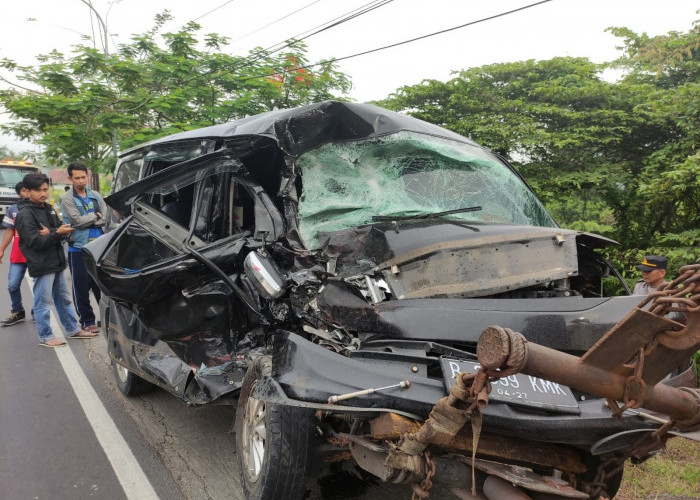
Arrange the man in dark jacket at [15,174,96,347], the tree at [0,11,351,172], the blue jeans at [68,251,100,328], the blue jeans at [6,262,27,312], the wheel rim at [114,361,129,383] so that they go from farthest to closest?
the tree at [0,11,351,172] → the blue jeans at [6,262,27,312] → the blue jeans at [68,251,100,328] → the man in dark jacket at [15,174,96,347] → the wheel rim at [114,361,129,383]

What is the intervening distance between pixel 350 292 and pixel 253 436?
977mm

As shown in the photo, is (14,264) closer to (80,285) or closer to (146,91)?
(80,285)

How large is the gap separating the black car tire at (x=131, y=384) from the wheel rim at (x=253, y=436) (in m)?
2.05

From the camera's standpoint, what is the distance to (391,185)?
10.7 feet

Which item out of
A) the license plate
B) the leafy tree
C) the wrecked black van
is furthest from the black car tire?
the leafy tree

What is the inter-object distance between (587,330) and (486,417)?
62 centimetres

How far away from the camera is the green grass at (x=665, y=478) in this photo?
312 cm

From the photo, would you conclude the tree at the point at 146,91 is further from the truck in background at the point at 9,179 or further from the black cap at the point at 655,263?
the truck in background at the point at 9,179

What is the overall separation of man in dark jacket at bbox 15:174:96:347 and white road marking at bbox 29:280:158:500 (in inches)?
26.1

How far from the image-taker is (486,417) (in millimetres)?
1916

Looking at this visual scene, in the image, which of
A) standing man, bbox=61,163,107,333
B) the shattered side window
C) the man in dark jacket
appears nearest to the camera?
the shattered side window

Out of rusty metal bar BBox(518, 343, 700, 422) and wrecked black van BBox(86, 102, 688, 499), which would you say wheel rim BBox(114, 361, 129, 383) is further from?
rusty metal bar BBox(518, 343, 700, 422)

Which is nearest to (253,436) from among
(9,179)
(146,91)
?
(146,91)

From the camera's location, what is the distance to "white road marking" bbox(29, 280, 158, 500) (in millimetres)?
3105
